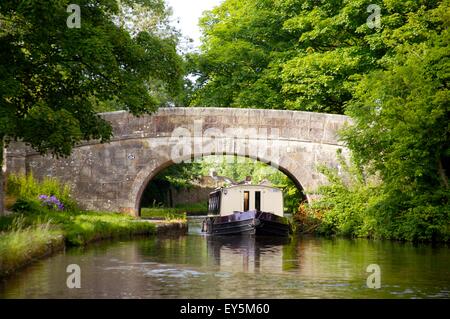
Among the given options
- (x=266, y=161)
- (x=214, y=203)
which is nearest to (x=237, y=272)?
(x=266, y=161)

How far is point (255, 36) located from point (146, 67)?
13198 millimetres

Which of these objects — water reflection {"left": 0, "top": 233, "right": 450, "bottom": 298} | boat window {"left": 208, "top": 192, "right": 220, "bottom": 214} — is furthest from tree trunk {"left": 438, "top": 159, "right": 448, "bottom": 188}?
boat window {"left": 208, "top": 192, "right": 220, "bottom": 214}

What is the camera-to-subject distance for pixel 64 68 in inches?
574

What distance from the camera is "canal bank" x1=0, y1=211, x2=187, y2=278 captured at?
11031 mm

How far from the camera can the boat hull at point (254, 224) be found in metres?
20.2

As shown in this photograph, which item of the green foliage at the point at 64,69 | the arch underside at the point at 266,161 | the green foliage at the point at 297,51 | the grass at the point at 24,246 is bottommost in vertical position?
the grass at the point at 24,246

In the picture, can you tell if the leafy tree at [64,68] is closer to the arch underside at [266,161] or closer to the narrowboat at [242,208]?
the narrowboat at [242,208]

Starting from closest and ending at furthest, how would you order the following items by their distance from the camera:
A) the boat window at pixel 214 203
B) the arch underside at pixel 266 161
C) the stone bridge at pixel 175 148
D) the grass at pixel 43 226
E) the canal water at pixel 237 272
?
Result: 1. the canal water at pixel 237 272
2. the grass at pixel 43 226
3. the stone bridge at pixel 175 148
4. the arch underside at pixel 266 161
5. the boat window at pixel 214 203

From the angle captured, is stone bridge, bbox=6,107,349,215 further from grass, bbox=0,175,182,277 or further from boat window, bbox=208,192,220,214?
boat window, bbox=208,192,220,214

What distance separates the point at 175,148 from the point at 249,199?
260 cm

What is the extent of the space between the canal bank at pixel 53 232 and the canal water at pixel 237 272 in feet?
0.76

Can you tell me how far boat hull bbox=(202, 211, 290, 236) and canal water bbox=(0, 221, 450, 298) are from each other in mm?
2369

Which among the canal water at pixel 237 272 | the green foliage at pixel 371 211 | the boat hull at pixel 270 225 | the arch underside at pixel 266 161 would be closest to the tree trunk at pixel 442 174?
the green foliage at pixel 371 211
